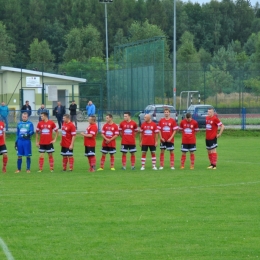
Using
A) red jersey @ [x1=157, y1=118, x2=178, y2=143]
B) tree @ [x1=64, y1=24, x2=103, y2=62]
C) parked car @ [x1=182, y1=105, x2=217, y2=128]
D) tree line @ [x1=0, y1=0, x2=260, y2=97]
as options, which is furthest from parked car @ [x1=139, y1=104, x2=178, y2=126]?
tree @ [x1=64, y1=24, x2=103, y2=62]

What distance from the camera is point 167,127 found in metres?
21.0

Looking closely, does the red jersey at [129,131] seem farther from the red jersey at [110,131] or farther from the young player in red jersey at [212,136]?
the young player in red jersey at [212,136]

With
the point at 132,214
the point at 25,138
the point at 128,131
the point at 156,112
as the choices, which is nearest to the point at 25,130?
the point at 25,138

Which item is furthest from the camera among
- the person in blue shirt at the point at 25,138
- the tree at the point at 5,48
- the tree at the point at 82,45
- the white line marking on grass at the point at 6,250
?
the tree at the point at 82,45

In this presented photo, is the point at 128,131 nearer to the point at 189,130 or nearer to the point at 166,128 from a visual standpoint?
the point at 166,128

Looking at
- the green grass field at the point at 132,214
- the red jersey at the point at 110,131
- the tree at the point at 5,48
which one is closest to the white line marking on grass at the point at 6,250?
the green grass field at the point at 132,214

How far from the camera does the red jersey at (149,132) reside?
20609 mm

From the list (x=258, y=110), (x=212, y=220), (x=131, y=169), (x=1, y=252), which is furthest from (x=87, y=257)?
(x=258, y=110)

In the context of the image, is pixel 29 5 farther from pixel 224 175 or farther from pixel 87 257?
pixel 87 257

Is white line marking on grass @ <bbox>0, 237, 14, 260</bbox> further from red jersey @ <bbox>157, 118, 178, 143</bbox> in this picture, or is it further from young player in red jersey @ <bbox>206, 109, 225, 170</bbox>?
young player in red jersey @ <bbox>206, 109, 225, 170</bbox>

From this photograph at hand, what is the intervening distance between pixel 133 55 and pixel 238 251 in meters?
41.6

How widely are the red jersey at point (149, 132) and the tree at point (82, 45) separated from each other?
191ft

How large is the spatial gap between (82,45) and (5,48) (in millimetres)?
8949

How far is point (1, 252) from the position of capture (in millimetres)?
9602
